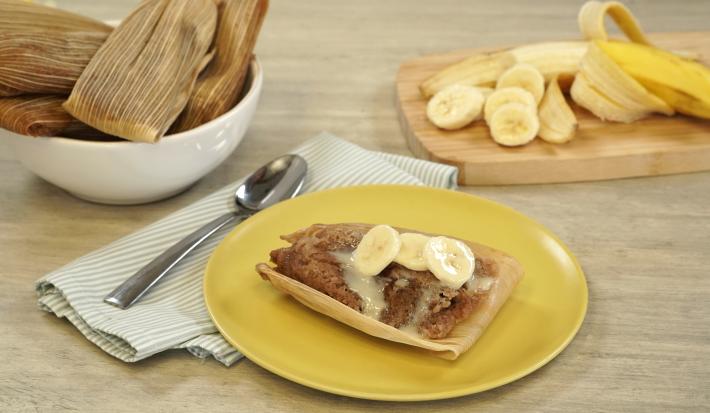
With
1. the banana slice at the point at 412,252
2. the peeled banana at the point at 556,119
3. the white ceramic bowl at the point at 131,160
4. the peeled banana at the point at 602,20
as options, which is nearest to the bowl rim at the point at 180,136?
the white ceramic bowl at the point at 131,160

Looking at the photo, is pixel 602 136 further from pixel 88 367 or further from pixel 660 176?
pixel 88 367

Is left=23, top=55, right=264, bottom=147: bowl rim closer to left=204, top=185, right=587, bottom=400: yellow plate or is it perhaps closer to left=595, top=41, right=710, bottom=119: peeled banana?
left=204, top=185, right=587, bottom=400: yellow plate

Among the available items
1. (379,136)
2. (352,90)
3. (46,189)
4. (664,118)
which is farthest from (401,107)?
(46,189)

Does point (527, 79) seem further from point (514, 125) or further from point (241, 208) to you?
point (241, 208)

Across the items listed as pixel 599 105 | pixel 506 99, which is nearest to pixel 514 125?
pixel 506 99

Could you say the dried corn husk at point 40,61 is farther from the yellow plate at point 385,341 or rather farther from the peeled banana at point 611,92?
the peeled banana at point 611,92

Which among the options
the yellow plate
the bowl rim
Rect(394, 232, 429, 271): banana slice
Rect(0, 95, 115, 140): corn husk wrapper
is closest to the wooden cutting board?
the yellow plate
